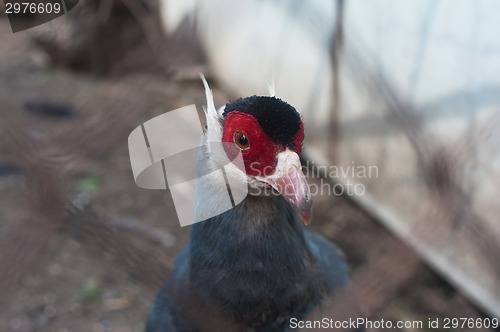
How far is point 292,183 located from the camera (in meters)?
1.49

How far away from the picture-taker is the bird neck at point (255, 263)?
5.45 feet

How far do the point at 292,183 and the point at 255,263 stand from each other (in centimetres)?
31

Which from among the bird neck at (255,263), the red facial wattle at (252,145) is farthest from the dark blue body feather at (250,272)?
the red facial wattle at (252,145)

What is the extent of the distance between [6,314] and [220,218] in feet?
4.93

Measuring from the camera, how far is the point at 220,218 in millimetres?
1701

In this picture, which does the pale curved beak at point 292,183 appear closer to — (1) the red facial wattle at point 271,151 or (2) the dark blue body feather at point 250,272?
(1) the red facial wattle at point 271,151

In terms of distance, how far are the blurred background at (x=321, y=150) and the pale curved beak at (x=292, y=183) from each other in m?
0.24

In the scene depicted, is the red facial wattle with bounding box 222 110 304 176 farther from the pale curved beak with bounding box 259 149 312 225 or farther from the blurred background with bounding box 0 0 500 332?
the blurred background with bounding box 0 0 500 332

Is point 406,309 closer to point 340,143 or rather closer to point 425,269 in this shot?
point 425,269

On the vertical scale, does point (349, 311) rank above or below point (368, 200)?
above

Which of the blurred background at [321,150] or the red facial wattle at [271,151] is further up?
the red facial wattle at [271,151]

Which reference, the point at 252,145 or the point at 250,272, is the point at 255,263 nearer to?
the point at 250,272

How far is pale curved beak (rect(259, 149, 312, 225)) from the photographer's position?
1442mm

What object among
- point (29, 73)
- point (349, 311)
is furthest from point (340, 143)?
point (29, 73)
